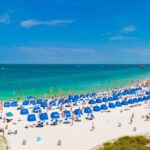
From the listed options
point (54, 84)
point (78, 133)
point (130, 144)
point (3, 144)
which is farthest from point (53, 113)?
point (54, 84)

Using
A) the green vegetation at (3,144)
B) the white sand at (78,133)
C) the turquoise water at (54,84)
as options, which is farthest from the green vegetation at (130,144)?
the turquoise water at (54,84)

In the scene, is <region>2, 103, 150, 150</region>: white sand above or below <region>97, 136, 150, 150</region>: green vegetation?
below

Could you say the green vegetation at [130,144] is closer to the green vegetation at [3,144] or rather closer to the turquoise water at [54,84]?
the green vegetation at [3,144]

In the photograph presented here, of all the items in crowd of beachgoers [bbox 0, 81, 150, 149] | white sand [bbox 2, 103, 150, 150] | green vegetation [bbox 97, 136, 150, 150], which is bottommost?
white sand [bbox 2, 103, 150, 150]

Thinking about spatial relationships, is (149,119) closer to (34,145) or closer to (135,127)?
(135,127)

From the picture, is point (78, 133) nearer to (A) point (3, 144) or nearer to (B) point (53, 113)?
(B) point (53, 113)

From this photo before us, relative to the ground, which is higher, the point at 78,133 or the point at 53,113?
the point at 53,113

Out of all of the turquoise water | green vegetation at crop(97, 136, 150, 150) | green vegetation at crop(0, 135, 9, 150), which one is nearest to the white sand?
green vegetation at crop(0, 135, 9, 150)

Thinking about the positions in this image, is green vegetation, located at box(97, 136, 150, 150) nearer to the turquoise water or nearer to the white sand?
the white sand

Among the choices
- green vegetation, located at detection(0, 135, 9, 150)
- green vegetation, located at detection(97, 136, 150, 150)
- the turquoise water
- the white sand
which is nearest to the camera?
green vegetation, located at detection(97, 136, 150, 150)
